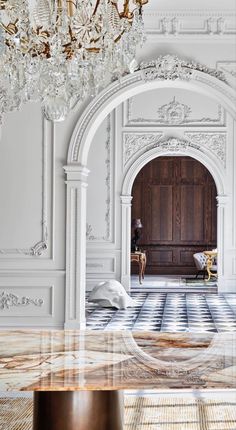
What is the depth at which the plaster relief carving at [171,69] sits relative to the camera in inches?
267

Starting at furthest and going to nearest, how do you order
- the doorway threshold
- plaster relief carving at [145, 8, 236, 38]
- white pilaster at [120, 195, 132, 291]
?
the doorway threshold < white pilaster at [120, 195, 132, 291] < plaster relief carving at [145, 8, 236, 38]

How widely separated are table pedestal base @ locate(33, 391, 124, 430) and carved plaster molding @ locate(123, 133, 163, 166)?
9.99 m

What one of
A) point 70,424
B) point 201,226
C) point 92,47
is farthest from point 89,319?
point 201,226

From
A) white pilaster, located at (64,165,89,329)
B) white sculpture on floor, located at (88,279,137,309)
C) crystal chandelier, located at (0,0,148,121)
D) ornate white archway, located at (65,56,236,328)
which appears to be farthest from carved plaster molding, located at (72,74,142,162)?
Answer: white sculpture on floor, located at (88,279,137,309)

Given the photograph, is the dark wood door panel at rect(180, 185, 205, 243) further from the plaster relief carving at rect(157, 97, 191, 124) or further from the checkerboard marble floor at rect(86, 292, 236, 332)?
the plaster relief carving at rect(157, 97, 191, 124)

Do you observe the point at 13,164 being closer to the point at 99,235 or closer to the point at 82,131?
the point at 82,131

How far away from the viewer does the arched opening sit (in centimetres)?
1716

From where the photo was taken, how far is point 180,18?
21.9ft

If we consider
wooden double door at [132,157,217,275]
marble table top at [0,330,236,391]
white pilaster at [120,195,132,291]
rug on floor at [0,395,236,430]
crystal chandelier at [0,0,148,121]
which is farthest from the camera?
wooden double door at [132,157,217,275]

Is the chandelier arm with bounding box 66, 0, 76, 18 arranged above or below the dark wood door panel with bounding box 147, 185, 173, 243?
above

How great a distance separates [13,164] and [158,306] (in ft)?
15.2

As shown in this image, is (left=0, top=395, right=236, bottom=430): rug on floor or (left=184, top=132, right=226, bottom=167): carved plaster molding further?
(left=184, top=132, right=226, bottom=167): carved plaster molding

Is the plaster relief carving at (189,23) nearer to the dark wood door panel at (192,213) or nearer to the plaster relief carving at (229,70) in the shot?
the plaster relief carving at (229,70)

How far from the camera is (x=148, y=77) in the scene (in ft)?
22.4
